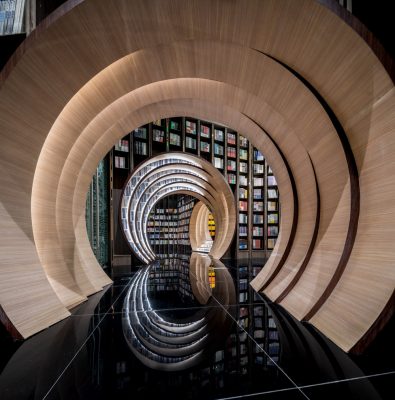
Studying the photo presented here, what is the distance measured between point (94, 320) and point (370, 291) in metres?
2.38

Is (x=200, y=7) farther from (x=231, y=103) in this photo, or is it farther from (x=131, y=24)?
(x=231, y=103)

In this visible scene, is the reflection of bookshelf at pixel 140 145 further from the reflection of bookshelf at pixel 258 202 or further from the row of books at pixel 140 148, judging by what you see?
the reflection of bookshelf at pixel 258 202

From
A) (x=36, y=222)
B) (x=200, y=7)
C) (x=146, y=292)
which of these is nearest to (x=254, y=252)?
(x=146, y=292)

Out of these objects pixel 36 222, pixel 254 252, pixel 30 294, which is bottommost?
pixel 254 252

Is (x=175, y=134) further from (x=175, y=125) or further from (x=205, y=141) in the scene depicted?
(x=205, y=141)

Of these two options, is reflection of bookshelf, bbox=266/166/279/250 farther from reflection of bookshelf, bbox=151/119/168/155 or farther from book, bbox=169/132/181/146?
reflection of bookshelf, bbox=151/119/168/155

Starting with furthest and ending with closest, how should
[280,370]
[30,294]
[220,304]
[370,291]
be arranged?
[220,304], [30,294], [370,291], [280,370]

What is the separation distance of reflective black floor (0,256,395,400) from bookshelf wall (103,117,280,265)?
20.1 ft

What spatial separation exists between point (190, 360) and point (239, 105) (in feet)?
9.09

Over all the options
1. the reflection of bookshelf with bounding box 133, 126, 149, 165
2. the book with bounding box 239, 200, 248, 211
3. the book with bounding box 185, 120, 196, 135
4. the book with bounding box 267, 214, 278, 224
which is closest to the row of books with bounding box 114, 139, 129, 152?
A: the reflection of bookshelf with bounding box 133, 126, 149, 165

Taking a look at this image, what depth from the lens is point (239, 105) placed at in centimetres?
320

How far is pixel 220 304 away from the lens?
3.11m

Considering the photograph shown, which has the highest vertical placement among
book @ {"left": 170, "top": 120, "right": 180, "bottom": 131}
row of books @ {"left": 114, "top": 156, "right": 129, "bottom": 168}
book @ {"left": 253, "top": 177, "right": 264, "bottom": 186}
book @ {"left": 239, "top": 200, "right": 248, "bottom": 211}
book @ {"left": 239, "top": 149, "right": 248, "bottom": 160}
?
book @ {"left": 170, "top": 120, "right": 180, "bottom": 131}

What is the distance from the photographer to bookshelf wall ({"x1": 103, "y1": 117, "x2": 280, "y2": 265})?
8.19 metres
